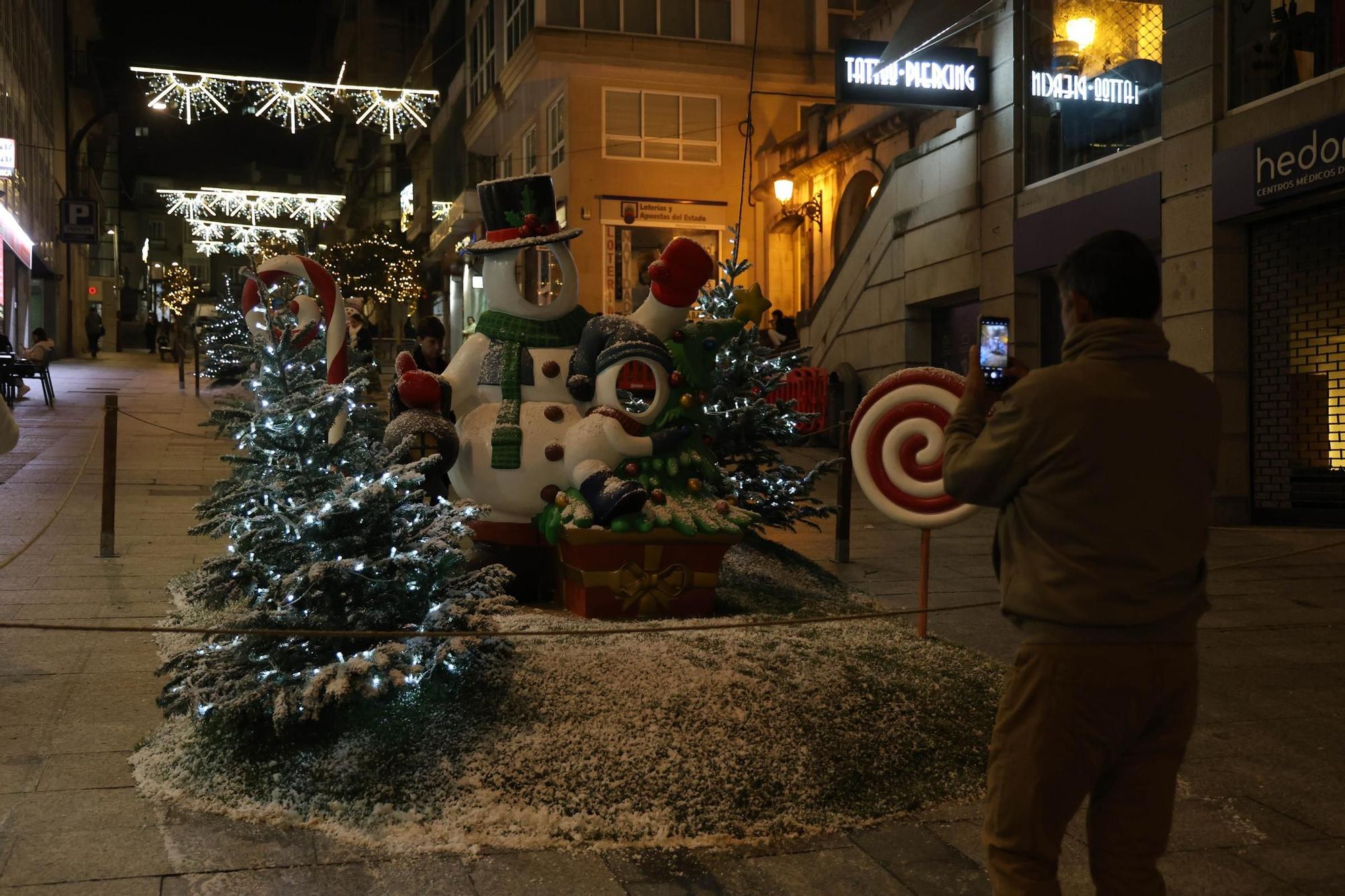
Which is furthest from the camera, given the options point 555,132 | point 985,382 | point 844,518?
point 555,132

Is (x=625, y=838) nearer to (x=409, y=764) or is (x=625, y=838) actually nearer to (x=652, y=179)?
(x=409, y=764)

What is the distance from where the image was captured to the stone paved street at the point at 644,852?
12.8 feet

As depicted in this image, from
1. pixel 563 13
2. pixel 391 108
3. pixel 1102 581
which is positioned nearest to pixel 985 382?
Result: pixel 1102 581

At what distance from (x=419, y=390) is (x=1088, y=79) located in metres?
11.8

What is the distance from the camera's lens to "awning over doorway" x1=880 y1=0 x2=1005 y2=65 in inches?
669

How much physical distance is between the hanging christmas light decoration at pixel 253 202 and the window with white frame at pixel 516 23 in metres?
5.57

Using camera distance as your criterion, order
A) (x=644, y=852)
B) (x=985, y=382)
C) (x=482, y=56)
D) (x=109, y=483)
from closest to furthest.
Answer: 1. (x=985, y=382)
2. (x=644, y=852)
3. (x=109, y=483)
4. (x=482, y=56)

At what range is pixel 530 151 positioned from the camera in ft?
103

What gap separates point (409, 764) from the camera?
15.0 feet

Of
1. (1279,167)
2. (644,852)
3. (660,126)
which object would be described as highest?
(660,126)

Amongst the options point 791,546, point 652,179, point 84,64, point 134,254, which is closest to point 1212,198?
point 791,546

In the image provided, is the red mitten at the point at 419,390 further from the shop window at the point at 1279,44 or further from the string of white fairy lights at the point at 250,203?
the string of white fairy lights at the point at 250,203

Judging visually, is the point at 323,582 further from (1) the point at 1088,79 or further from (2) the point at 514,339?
(1) the point at 1088,79

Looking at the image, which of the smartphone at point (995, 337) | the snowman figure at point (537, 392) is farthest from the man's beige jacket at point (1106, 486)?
the smartphone at point (995, 337)
